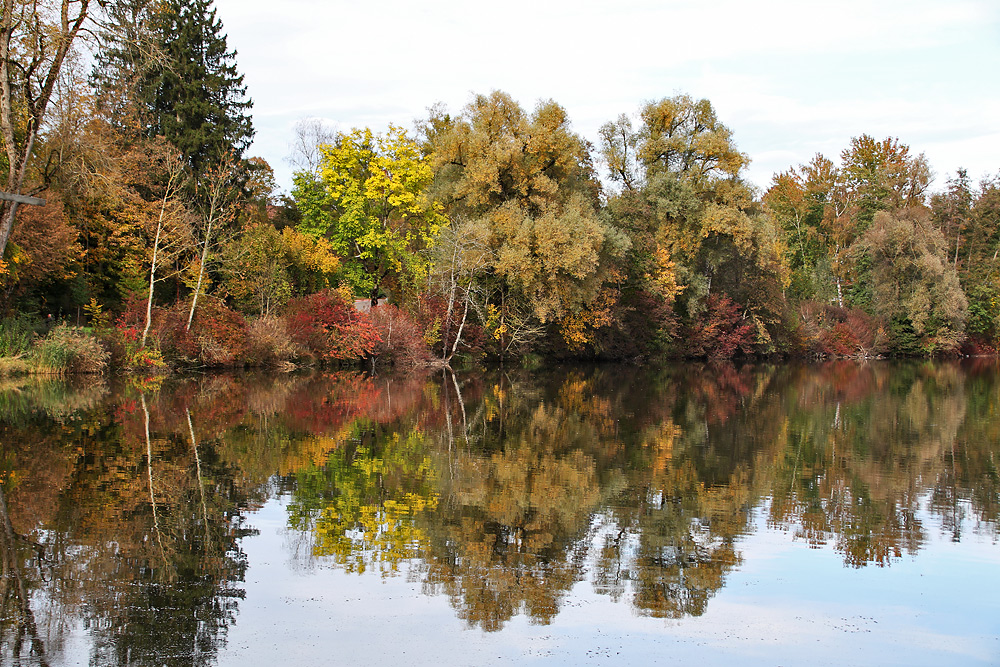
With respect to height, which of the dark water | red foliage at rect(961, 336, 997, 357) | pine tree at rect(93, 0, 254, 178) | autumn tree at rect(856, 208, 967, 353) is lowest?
the dark water

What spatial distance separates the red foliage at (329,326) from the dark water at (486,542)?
47.5 feet

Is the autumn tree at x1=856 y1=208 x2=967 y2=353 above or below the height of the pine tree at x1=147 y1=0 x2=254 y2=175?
below

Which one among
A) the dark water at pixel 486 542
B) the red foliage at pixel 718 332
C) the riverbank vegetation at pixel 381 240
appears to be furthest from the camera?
the red foliage at pixel 718 332

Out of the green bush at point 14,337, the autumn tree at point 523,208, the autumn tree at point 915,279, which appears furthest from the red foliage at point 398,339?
the autumn tree at point 915,279

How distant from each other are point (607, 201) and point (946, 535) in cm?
3614

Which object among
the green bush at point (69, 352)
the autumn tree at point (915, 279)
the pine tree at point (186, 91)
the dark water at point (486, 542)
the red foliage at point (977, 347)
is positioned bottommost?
the dark water at point (486, 542)

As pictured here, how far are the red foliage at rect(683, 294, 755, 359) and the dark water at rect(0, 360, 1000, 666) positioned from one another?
28.5 m

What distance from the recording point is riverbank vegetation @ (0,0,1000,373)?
25406 mm

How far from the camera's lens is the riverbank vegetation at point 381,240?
25.4 metres

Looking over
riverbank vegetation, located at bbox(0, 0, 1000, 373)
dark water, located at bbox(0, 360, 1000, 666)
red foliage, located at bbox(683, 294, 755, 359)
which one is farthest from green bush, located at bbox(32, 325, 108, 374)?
red foliage, located at bbox(683, 294, 755, 359)

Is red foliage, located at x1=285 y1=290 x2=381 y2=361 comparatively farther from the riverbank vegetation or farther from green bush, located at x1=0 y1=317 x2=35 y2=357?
green bush, located at x1=0 y1=317 x2=35 y2=357

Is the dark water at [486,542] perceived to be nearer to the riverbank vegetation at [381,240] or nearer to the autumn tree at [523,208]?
the riverbank vegetation at [381,240]

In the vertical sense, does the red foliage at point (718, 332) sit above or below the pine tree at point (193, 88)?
below

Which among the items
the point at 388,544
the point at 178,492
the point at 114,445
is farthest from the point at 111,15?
the point at 388,544
